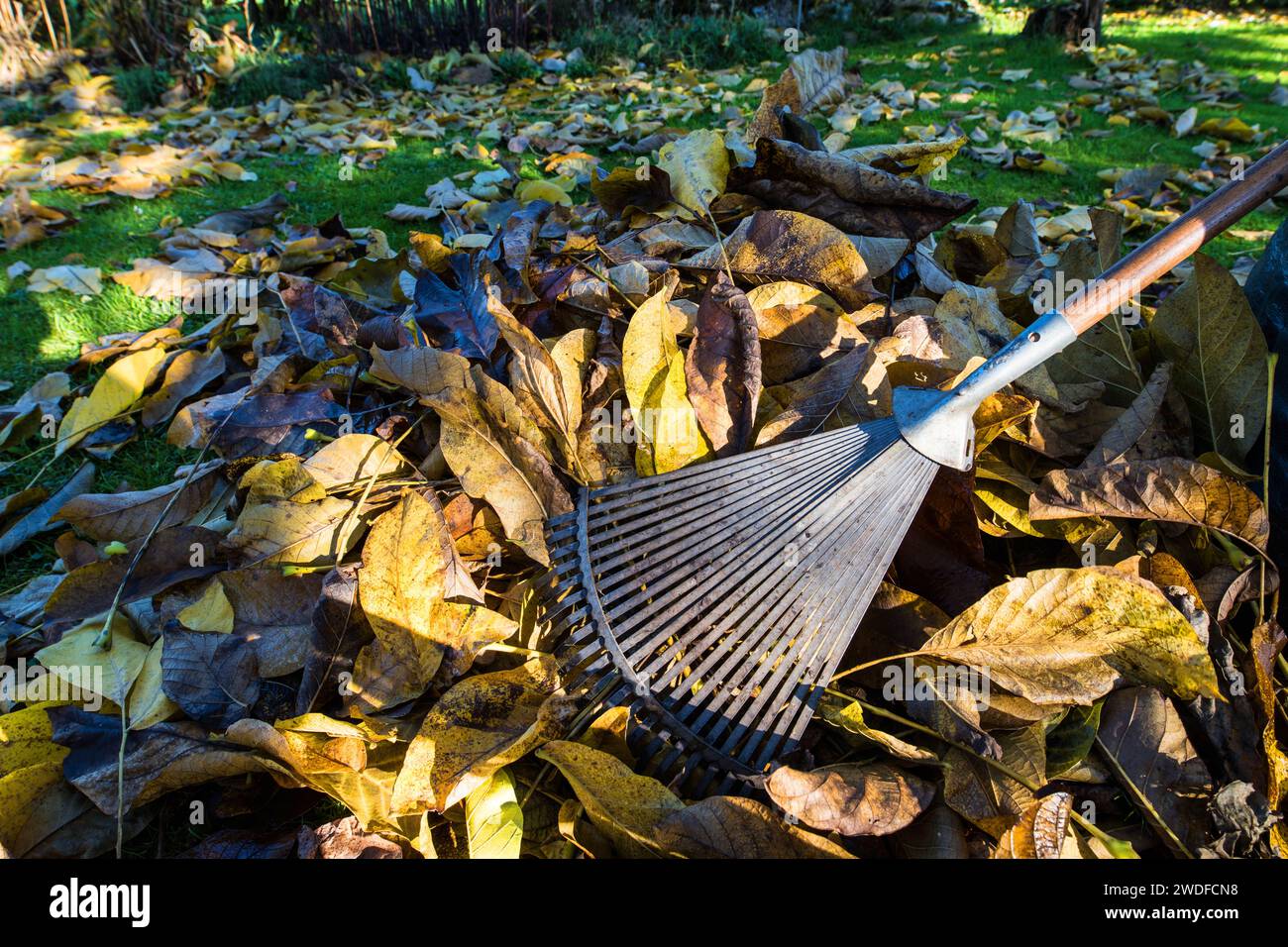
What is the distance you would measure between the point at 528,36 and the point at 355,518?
624cm

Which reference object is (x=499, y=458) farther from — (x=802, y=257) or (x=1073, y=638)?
(x=1073, y=638)

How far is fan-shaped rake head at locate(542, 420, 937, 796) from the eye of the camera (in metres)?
1.31

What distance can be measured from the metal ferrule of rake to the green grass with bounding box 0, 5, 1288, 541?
4.70 ft

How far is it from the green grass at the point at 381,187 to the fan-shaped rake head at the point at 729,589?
4.66 ft

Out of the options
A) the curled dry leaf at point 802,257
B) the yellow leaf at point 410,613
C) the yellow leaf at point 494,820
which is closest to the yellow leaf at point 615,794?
the yellow leaf at point 494,820

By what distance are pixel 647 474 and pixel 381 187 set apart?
3.09 m

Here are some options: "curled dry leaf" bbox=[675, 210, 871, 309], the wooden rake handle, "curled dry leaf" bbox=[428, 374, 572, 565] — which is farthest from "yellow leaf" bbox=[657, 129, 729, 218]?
the wooden rake handle

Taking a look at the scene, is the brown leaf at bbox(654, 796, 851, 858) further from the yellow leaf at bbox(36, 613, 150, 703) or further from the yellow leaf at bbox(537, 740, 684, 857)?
the yellow leaf at bbox(36, 613, 150, 703)

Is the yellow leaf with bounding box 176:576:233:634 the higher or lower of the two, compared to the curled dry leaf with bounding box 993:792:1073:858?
higher

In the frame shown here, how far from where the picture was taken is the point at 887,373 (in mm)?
1661

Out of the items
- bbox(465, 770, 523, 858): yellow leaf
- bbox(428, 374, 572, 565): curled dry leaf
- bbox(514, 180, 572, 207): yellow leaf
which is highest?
bbox(514, 180, 572, 207): yellow leaf

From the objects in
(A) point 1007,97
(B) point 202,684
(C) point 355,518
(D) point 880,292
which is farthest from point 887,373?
(A) point 1007,97
